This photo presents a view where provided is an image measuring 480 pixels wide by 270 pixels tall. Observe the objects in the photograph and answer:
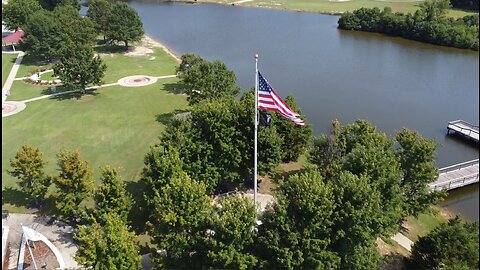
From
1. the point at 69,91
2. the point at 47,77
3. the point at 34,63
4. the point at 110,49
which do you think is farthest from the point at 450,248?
the point at 110,49

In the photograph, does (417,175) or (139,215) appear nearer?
(417,175)

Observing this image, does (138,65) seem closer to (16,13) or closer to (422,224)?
(16,13)

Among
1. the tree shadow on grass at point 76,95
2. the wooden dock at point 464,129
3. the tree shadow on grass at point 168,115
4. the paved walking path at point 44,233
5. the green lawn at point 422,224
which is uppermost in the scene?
the tree shadow on grass at point 76,95

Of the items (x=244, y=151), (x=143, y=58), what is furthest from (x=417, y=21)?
(x=244, y=151)

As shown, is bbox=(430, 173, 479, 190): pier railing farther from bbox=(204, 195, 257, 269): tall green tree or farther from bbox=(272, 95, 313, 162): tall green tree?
bbox=(204, 195, 257, 269): tall green tree

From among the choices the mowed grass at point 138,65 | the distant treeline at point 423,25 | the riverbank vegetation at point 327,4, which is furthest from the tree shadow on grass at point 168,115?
the riverbank vegetation at point 327,4

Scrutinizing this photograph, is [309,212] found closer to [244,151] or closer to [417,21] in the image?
[244,151]

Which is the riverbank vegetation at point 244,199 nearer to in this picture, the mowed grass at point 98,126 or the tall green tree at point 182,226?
the tall green tree at point 182,226

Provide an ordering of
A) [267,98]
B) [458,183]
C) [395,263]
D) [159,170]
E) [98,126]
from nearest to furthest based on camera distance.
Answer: [267,98], [395,263], [159,170], [458,183], [98,126]

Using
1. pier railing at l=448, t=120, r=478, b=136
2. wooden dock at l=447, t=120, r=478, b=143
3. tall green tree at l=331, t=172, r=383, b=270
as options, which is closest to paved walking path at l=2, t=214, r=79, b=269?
tall green tree at l=331, t=172, r=383, b=270
